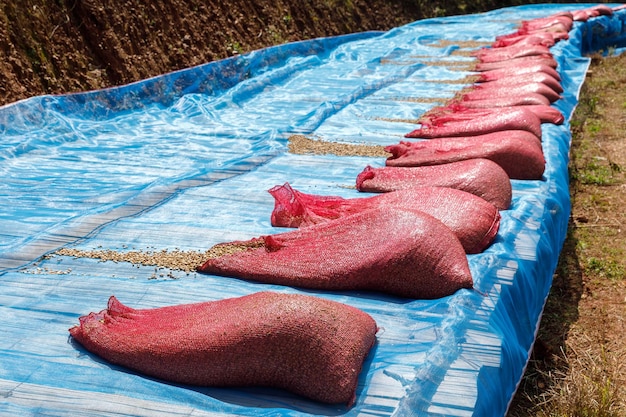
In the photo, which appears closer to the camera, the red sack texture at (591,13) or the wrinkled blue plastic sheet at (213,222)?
the wrinkled blue plastic sheet at (213,222)

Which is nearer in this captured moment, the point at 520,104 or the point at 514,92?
the point at 520,104

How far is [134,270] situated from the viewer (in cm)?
296

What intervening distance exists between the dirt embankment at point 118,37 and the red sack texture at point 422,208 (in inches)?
115

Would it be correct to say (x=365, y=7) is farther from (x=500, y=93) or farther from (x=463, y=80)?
(x=500, y=93)

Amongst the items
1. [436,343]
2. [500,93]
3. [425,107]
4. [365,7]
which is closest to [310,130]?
[425,107]

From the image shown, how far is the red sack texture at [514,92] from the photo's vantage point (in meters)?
5.69

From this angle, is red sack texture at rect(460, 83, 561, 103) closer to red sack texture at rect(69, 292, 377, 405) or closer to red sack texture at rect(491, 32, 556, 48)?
red sack texture at rect(491, 32, 556, 48)

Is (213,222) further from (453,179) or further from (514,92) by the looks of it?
(514,92)

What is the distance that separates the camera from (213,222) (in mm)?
3535

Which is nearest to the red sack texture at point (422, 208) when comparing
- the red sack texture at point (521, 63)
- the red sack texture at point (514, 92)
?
the red sack texture at point (514, 92)

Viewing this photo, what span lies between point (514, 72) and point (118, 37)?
3626 millimetres

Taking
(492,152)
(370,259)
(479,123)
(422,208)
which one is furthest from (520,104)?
(370,259)

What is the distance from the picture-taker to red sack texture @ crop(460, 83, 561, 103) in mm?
5688

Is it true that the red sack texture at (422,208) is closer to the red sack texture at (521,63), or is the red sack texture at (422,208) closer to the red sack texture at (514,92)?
the red sack texture at (514,92)
